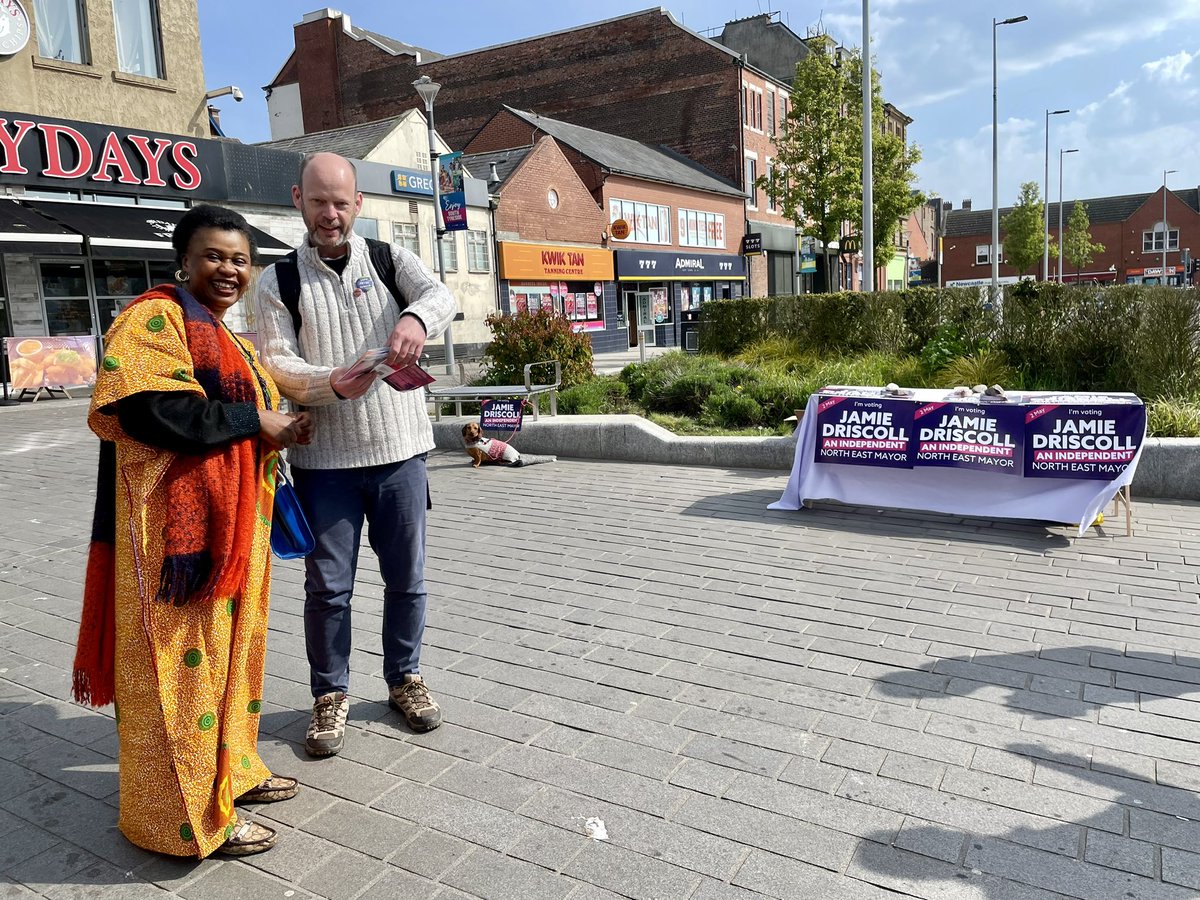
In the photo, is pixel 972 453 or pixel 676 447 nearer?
pixel 972 453

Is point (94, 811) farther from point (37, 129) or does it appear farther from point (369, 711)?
point (37, 129)

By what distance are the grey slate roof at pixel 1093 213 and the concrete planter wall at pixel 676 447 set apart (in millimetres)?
70847

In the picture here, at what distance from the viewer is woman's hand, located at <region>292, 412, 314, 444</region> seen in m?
2.70

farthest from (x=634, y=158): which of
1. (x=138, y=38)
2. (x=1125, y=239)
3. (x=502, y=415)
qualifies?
(x=1125, y=239)

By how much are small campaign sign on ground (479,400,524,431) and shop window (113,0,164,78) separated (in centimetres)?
1510

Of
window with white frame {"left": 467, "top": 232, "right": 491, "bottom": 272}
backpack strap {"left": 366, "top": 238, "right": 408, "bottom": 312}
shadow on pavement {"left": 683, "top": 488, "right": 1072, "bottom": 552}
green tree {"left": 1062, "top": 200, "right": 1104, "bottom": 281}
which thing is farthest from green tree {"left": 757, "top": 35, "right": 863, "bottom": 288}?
green tree {"left": 1062, "top": 200, "right": 1104, "bottom": 281}

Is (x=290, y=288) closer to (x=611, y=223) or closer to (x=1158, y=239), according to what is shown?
(x=611, y=223)

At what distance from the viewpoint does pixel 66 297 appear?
1806 cm

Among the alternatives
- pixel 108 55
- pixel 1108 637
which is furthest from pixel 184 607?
pixel 108 55

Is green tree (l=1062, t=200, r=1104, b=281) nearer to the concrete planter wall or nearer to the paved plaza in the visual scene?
the concrete planter wall

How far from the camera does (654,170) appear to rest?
35062 millimetres

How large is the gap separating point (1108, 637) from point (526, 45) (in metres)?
41.8

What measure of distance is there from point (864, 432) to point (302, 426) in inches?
189

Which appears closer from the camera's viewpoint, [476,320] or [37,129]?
[37,129]
